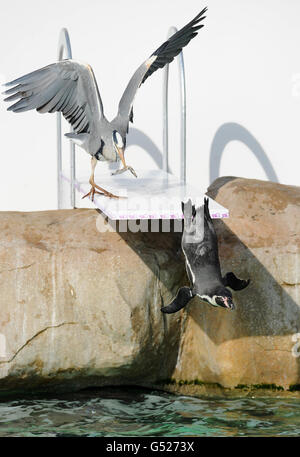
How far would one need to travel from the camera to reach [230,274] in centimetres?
808

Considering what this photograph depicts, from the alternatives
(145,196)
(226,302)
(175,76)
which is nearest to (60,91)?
(145,196)

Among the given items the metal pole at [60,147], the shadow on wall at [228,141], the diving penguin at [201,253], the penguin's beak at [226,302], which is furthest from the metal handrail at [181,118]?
the penguin's beak at [226,302]

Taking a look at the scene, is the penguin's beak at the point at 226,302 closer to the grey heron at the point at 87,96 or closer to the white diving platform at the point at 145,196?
the white diving platform at the point at 145,196

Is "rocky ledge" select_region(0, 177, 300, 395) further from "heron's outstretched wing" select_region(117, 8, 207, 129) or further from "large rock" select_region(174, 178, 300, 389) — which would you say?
"heron's outstretched wing" select_region(117, 8, 207, 129)

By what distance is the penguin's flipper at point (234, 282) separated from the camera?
8078 millimetres

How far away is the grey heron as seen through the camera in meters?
8.16

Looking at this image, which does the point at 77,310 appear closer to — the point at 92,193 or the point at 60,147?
the point at 92,193

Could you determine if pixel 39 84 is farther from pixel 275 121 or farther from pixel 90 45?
pixel 275 121

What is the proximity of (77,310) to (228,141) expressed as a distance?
10.8 ft

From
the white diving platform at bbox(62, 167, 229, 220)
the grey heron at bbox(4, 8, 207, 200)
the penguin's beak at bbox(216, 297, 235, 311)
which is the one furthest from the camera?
the grey heron at bbox(4, 8, 207, 200)

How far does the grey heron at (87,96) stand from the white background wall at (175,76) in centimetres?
254

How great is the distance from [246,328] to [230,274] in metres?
0.78

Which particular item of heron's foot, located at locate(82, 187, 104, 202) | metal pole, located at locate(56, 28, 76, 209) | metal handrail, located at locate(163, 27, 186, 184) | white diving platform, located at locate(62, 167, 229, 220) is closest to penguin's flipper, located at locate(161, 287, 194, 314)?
white diving platform, located at locate(62, 167, 229, 220)
